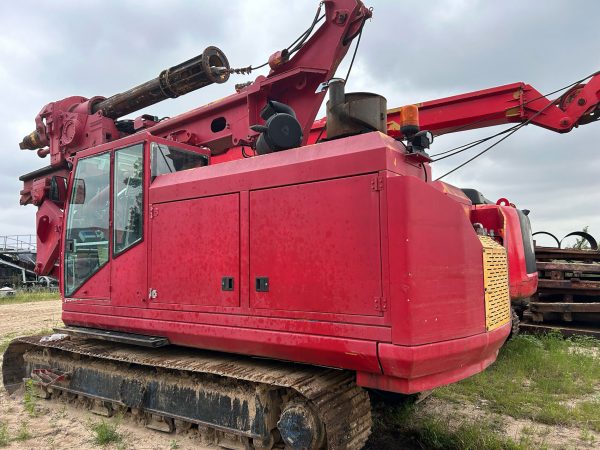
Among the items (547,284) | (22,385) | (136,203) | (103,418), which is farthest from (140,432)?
(547,284)

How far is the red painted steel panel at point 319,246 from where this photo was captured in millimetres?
3004

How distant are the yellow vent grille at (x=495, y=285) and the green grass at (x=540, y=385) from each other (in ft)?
4.83

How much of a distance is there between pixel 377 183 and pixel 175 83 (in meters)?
3.44

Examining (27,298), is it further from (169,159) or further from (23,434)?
(169,159)

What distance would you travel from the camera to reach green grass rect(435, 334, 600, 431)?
15.3ft

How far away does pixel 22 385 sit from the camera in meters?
5.93

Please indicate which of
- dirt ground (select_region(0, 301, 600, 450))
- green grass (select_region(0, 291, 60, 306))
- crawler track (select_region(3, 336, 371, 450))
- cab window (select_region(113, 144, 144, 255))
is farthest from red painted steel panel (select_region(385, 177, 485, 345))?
green grass (select_region(0, 291, 60, 306))

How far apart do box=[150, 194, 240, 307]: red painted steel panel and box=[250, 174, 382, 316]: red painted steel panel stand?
0.77ft

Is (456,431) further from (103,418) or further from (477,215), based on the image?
(103,418)

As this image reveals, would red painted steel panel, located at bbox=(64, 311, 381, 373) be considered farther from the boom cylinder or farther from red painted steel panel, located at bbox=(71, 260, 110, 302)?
the boom cylinder

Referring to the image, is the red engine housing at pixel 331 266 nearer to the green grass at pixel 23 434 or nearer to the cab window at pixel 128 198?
the cab window at pixel 128 198

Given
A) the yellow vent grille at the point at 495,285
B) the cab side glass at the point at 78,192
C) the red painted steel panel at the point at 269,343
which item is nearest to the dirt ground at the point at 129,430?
the red painted steel panel at the point at 269,343

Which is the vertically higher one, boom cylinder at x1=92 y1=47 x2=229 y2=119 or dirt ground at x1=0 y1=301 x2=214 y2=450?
boom cylinder at x1=92 y1=47 x2=229 y2=119

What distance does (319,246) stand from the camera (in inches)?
126
